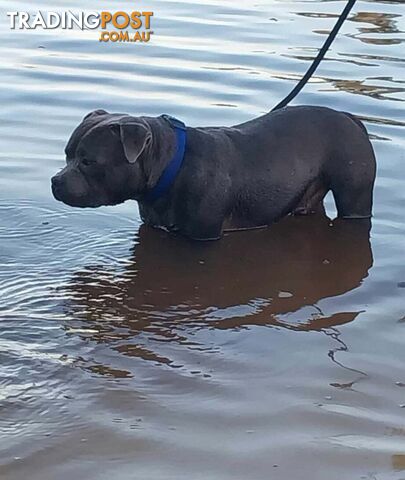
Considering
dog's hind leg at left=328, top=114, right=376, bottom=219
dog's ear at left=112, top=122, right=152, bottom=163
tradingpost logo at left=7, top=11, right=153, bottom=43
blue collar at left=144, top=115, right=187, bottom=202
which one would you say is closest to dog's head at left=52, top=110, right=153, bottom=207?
dog's ear at left=112, top=122, right=152, bottom=163

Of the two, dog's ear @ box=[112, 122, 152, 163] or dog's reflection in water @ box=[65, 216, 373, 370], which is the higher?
dog's ear @ box=[112, 122, 152, 163]

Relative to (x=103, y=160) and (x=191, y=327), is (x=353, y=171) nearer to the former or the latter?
(x=103, y=160)

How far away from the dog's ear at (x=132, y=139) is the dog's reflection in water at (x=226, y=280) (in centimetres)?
62

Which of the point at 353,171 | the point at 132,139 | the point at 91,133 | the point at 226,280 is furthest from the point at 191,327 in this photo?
the point at 353,171

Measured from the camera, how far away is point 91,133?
5.98 meters

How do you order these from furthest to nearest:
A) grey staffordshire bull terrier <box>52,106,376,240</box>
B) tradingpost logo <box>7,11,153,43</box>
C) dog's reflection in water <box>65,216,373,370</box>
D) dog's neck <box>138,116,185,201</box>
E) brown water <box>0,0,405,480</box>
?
1. tradingpost logo <box>7,11,153,43</box>
2. dog's neck <box>138,116,185,201</box>
3. grey staffordshire bull terrier <box>52,106,376,240</box>
4. dog's reflection in water <box>65,216,373,370</box>
5. brown water <box>0,0,405,480</box>

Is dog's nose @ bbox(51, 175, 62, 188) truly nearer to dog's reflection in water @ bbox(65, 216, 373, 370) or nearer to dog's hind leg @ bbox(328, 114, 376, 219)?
dog's reflection in water @ bbox(65, 216, 373, 370)

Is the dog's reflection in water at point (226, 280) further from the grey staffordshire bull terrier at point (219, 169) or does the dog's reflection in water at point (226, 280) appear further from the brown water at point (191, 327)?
the grey staffordshire bull terrier at point (219, 169)

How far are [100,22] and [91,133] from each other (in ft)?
Answer: 20.6

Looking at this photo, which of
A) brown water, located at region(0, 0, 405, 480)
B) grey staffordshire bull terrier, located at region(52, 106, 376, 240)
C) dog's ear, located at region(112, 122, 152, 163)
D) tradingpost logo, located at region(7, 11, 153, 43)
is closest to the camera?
brown water, located at region(0, 0, 405, 480)

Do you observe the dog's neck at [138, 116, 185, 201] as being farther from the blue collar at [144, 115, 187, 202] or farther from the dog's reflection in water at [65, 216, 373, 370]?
the dog's reflection in water at [65, 216, 373, 370]

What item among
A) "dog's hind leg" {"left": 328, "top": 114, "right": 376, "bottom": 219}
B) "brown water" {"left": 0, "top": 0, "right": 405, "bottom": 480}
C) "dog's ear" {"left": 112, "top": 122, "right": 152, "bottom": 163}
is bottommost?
"brown water" {"left": 0, "top": 0, "right": 405, "bottom": 480}

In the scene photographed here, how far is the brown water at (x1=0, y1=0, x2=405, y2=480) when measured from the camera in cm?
409

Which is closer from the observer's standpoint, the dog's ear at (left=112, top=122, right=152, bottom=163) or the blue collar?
the dog's ear at (left=112, top=122, right=152, bottom=163)
